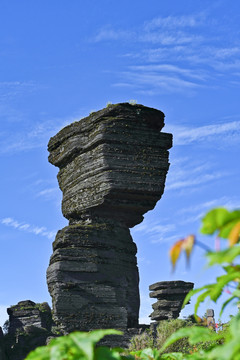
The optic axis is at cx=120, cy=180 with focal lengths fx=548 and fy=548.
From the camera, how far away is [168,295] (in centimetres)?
3416

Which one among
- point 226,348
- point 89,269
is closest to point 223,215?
point 226,348

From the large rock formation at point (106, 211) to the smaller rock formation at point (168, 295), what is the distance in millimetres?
10099

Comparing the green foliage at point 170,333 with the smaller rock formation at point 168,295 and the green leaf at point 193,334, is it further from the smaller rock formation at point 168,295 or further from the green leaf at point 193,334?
the green leaf at point 193,334

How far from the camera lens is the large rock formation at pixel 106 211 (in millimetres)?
Result: 21938

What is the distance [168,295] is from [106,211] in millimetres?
12318

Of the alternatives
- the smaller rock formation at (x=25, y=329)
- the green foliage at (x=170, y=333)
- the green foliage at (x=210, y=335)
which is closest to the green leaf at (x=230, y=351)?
the green foliage at (x=210, y=335)

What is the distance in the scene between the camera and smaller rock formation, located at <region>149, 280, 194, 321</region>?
1335 inches

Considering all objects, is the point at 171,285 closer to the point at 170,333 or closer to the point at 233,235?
the point at 170,333

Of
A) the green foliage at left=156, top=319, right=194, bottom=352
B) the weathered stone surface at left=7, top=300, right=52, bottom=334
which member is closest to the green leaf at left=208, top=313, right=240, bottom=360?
the green foliage at left=156, top=319, right=194, bottom=352

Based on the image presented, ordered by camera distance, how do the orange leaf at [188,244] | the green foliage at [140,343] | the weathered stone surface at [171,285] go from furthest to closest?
1. the weathered stone surface at [171,285]
2. the green foliage at [140,343]
3. the orange leaf at [188,244]

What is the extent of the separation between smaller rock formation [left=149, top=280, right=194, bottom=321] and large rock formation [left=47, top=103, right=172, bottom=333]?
10.1 metres

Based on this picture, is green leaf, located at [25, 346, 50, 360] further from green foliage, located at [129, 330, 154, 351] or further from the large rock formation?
the large rock formation

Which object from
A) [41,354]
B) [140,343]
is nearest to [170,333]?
[140,343]

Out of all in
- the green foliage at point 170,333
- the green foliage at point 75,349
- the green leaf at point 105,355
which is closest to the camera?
the green foliage at point 75,349
